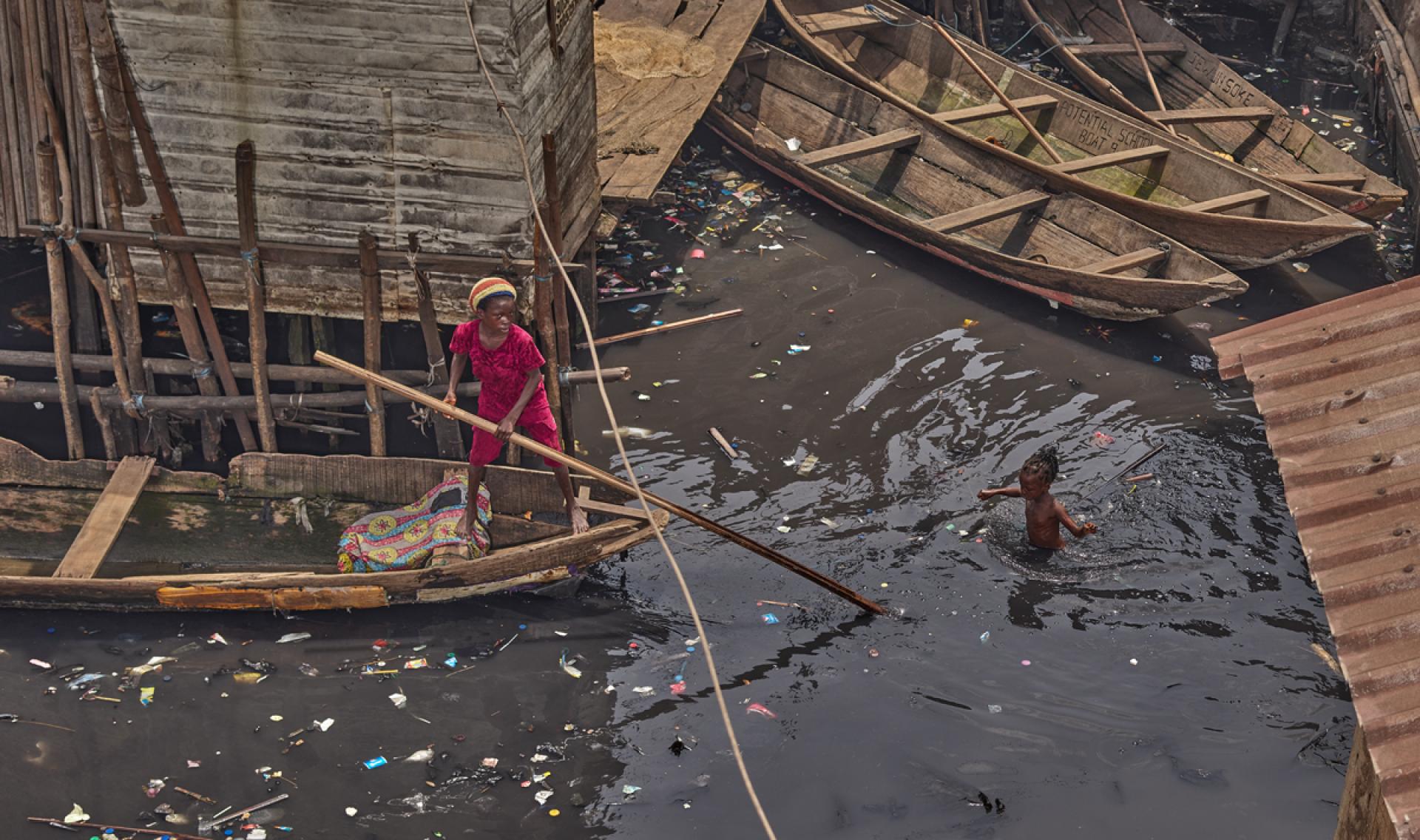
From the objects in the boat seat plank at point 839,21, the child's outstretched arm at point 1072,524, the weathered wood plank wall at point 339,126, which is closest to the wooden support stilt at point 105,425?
the weathered wood plank wall at point 339,126

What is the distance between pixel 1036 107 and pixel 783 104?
2.39m

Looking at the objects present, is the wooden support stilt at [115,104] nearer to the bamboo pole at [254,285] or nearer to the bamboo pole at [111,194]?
the bamboo pole at [111,194]

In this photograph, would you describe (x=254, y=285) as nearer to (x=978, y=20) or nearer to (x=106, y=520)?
(x=106, y=520)

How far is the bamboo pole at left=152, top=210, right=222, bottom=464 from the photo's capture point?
6.41 meters

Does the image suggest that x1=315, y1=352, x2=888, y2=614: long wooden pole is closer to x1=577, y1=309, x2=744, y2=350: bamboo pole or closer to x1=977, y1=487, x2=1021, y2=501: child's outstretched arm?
x1=977, y1=487, x2=1021, y2=501: child's outstretched arm

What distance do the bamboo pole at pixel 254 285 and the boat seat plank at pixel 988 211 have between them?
17.8 ft

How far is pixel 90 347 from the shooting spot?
6.93 meters

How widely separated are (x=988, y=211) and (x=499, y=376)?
509cm

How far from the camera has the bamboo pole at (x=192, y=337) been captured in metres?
6.41

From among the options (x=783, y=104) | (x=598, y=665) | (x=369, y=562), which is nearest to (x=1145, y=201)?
(x=783, y=104)

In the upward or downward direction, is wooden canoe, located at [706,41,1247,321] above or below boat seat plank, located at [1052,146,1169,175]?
below

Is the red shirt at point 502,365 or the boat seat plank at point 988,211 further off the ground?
the boat seat plank at point 988,211

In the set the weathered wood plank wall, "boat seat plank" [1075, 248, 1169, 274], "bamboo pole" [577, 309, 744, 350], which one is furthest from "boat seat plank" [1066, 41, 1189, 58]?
the weathered wood plank wall

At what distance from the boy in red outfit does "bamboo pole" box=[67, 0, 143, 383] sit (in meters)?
1.87
